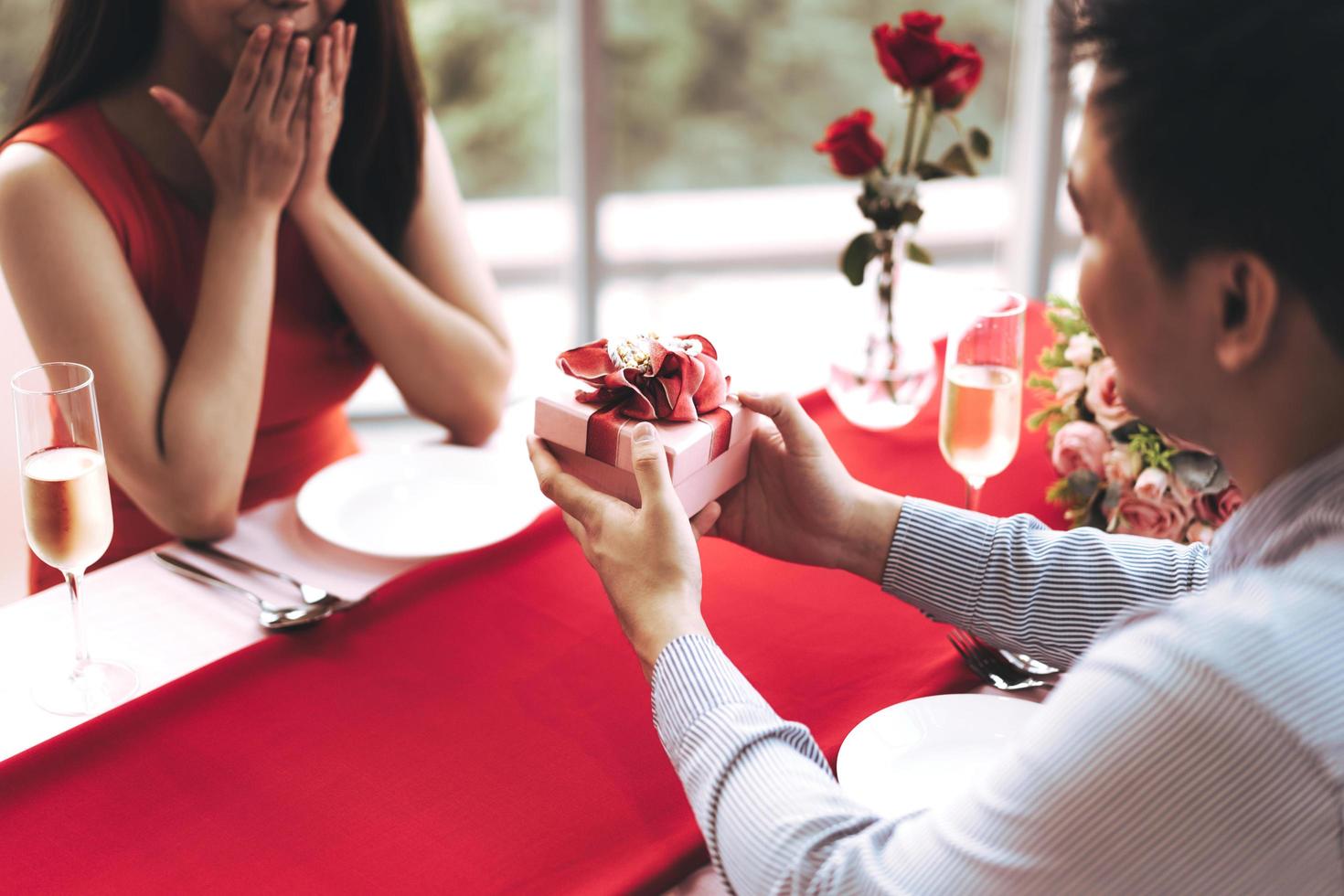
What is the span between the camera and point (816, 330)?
4121mm

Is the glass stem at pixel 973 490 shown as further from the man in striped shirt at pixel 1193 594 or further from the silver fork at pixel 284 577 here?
the silver fork at pixel 284 577

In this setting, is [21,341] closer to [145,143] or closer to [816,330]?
[145,143]

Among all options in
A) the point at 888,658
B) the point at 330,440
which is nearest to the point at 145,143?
the point at 330,440

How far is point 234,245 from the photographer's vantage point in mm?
1633

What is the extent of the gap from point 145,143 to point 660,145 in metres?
2.02

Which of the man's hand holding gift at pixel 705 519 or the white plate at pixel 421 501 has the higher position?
the man's hand holding gift at pixel 705 519

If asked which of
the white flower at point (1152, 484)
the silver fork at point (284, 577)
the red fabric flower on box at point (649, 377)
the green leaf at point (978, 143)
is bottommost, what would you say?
the silver fork at point (284, 577)

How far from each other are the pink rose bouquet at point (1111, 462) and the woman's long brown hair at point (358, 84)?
1.04 meters

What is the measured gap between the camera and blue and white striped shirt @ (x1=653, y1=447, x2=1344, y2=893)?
688 millimetres

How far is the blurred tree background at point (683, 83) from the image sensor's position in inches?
132

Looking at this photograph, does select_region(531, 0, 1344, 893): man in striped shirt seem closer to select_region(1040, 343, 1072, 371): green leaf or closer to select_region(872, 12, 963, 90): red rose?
select_region(1040, 343, 1072, 371): green leaf

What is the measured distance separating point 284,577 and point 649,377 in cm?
48

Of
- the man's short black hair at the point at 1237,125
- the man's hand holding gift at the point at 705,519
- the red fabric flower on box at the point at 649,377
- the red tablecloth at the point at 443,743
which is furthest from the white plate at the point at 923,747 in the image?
the man's short black hair at the point at 1237,125

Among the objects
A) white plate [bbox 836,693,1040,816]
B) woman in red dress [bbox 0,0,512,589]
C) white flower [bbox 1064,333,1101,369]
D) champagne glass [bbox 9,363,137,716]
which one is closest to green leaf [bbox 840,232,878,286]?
white flower [bbox 1064,333,1101,369]
